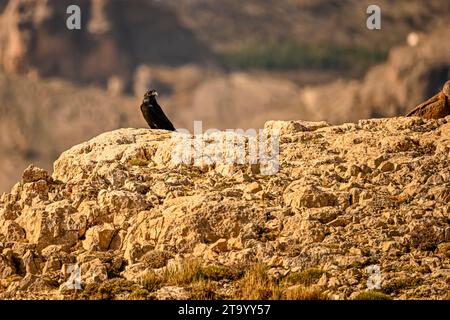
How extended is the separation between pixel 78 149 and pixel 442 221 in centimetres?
949

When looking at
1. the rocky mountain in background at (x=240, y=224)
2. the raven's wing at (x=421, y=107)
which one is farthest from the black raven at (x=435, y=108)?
the rocky mountain in background at (x=240, y=224)

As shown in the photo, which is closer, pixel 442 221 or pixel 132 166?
pixel 442 221

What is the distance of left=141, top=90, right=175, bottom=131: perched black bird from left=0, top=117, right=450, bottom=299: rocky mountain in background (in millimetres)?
4309

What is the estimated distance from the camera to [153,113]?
3853 cm

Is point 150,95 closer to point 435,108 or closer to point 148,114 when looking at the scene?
point 148,114

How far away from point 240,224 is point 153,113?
9.08 meters

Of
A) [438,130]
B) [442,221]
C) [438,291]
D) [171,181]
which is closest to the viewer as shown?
[438,291]

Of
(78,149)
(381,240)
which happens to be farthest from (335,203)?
(78,149)

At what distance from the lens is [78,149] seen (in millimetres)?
35500

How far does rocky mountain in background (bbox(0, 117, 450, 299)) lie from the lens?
93.2 feet

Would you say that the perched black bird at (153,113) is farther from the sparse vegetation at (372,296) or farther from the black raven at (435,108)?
the sparse vegetation at (372,296)

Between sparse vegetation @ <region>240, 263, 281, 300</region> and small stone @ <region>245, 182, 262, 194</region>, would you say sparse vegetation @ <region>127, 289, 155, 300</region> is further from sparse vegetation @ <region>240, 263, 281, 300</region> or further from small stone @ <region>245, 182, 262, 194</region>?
small stone @ <region>245, 182, 262, 194</region>

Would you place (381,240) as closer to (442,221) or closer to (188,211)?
(442,221)

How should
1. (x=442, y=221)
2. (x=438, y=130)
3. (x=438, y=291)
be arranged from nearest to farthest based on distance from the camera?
(x=438, y=291) < (x=442, y=221) < (x=438, y=130)
